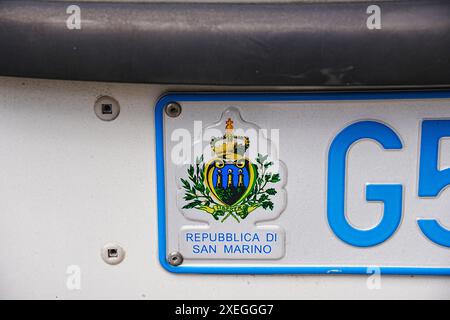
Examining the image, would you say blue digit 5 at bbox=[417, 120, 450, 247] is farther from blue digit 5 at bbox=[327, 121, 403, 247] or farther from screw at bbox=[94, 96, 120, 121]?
screw at bbox=[94, 96, 120, 121]

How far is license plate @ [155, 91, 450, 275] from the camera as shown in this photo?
1153 mm

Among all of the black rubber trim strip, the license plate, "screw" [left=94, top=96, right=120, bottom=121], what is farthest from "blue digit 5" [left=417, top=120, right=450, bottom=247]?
"screw" [left=94, top=96, right=120, bottom=121]

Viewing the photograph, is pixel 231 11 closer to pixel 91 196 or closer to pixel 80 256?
pixel 91 196

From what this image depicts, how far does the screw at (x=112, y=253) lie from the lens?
4.15 feet

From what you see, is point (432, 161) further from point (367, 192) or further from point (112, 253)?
point (112, 253)

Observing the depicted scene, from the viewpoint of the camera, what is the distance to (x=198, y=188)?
1.20 meters

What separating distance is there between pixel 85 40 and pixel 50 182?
370 millimetres

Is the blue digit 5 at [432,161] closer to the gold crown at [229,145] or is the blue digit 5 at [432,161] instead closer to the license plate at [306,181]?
the license plate at [306,181]

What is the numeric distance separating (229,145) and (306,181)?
0.20m

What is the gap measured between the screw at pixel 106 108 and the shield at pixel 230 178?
0.25 metres

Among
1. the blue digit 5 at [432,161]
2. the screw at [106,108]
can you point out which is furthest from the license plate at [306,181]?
the screw at [106,108]

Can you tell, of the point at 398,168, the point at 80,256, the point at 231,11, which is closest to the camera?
the point at 231,11

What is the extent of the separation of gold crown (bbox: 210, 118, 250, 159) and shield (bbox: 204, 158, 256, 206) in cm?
1
